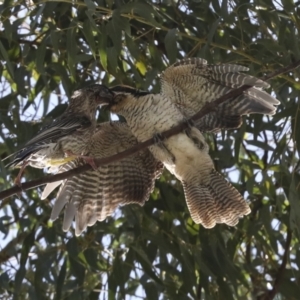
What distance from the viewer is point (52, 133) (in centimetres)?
336

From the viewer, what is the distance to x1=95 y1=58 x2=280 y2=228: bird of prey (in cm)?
347

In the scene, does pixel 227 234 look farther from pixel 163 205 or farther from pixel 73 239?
pixel 73 239

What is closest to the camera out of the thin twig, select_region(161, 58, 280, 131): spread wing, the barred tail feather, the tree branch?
the tree branch

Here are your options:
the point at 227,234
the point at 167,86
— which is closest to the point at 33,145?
the point at 167,86

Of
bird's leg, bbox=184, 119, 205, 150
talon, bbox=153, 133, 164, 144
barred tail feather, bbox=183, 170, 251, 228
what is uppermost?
talon, bbox=153, 133, 164, 144

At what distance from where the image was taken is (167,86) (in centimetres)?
357

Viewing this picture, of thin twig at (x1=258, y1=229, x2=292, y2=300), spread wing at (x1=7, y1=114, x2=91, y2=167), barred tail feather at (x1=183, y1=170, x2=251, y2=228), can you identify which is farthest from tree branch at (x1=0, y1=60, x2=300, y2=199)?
thin twig at (x1=258, y1=229, x2=292, y2=300)

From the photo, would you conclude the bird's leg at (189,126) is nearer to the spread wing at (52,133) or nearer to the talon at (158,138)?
the talon at (158,138)

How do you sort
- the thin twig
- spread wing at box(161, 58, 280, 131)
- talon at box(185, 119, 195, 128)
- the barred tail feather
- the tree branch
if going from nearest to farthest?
the tree branch
talon at box(185, 119, 195, 128)
spread wing at box(161, 58, 280, 131)
the barred tail feather
the thin twig

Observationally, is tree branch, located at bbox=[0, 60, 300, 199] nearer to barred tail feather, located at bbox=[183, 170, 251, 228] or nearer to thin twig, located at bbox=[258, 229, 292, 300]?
barred tail feather, located at bbox=[183, 170, 251, 228]

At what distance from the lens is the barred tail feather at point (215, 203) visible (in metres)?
3.68

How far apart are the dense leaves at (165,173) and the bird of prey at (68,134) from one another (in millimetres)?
121

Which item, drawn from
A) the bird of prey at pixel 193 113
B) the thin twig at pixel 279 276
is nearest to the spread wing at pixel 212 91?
the bird of prey at pixel 193 113

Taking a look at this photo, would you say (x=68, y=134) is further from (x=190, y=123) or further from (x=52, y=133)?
(x=190, y=123)
